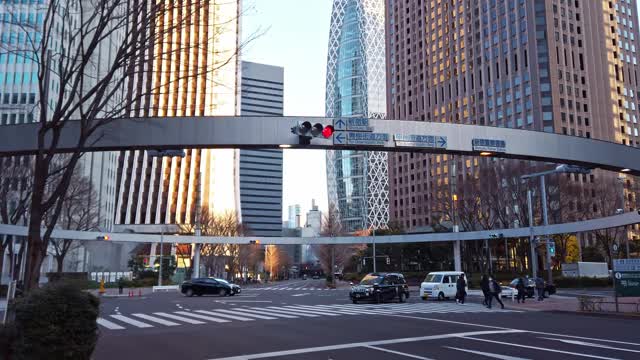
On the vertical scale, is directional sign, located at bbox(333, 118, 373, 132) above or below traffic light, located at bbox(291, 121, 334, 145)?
above

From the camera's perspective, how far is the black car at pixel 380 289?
3103cm

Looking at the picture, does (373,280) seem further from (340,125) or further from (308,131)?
(308,131)

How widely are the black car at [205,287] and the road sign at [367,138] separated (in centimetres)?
3082

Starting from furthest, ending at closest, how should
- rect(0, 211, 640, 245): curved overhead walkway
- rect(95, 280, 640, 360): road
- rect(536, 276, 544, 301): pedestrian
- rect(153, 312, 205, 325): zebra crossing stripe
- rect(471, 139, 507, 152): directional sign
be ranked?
rect(0, 211, 640, 245): curved overhead walkway < rect(536, 276, 544, 301): pedestrian < rect(153, 312, 205, 325): zebra crossing stripe < rect(471, 139, 507, 152): directional sign < rect(95, 280, 640, 360): road

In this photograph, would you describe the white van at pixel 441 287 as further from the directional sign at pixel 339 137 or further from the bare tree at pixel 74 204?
the bare tree at pixel 74 204

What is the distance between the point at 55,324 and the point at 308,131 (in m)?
7.11

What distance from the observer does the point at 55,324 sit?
28.3ft

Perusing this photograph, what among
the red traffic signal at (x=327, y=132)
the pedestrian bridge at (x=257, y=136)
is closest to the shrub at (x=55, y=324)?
the pedestrian bridge at (x=257, y=136)

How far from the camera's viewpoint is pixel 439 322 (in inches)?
742

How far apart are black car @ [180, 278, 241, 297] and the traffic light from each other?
30.7 m

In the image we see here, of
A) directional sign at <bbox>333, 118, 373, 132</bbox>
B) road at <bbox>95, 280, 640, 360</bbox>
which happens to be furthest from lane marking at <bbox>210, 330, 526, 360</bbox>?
directional sign at <bbox>333, 118, 373, 132</bbox>

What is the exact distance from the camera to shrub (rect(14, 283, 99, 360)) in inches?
335

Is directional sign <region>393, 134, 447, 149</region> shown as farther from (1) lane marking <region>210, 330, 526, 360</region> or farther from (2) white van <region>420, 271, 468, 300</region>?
(2) white van <region>420, 271, 468, 300</region>

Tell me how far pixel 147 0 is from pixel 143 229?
115 m
